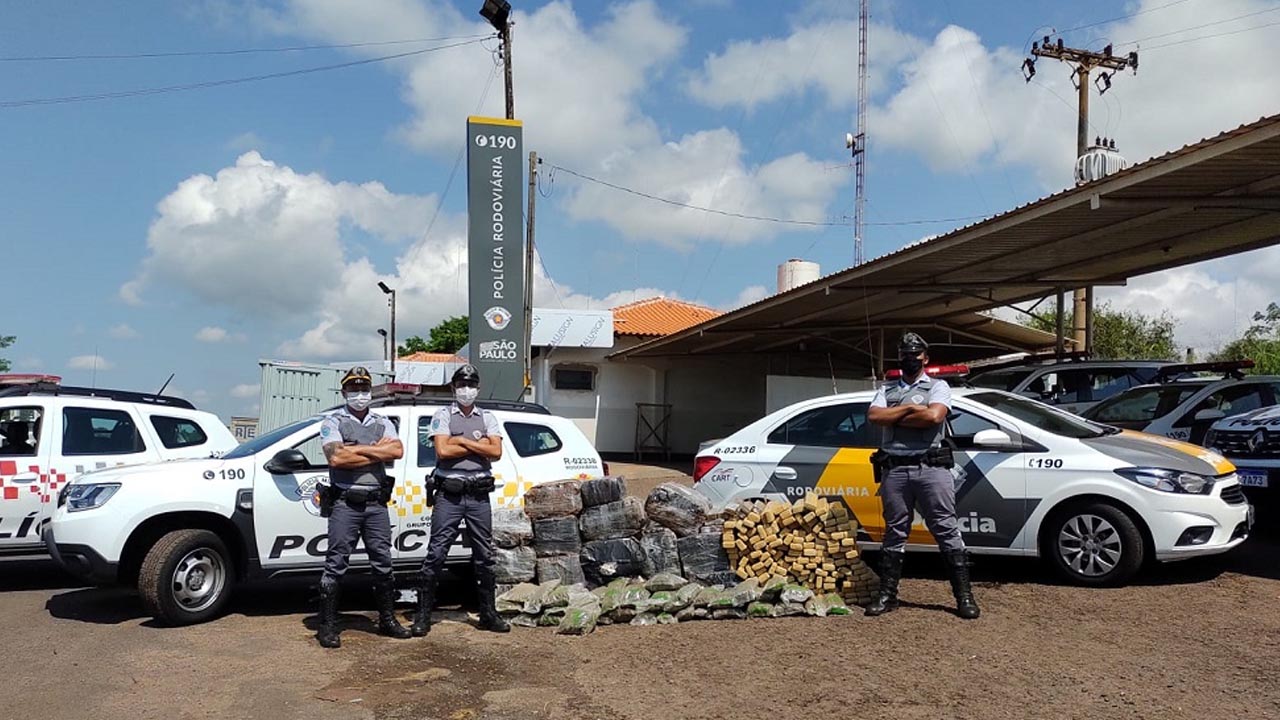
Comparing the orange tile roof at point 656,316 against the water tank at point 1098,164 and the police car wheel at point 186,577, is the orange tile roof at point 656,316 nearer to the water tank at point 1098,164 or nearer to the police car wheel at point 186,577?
the water tank at point 1098,164

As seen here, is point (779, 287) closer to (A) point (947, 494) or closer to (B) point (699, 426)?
(B) point (699, 426)

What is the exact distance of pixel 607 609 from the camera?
7.08 m

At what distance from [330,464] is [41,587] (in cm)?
431

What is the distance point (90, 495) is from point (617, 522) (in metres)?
Answer: 3.93

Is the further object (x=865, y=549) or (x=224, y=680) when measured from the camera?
(x=865, y=549)

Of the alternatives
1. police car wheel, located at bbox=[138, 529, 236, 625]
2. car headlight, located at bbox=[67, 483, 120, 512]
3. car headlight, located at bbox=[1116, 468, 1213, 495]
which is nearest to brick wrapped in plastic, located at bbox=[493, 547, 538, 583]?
police car wheel, located at bbox=[138, 529, 236, 625]

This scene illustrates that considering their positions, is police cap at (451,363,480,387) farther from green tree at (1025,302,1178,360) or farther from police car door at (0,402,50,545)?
green tree at (1025,302,1178,360)

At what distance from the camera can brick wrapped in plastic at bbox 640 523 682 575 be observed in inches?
299

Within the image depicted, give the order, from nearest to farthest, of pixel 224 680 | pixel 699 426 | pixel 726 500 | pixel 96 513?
pixel 224 680
pixel 96 513
pixel 726 500
pixel 699 426

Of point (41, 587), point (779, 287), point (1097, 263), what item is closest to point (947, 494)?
point (41, 587)


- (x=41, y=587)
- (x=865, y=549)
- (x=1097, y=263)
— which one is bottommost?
(x=41, y=587)

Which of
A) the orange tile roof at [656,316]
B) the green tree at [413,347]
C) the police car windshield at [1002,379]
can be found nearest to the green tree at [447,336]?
the green tree at [413,347]

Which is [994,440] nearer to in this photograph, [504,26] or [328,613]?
[328,613]

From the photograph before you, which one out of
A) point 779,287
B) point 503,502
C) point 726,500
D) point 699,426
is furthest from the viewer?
point 779,287
